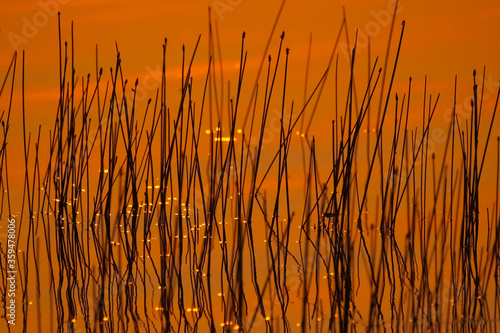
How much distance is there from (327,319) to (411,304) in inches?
12.3

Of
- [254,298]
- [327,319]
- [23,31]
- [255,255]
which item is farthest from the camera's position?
[23,31]

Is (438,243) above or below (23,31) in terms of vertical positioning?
below

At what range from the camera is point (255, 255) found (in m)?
4.44

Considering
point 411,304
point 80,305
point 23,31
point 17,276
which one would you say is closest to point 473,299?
point 411,304

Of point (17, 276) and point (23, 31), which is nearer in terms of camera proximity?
point (17, 276)

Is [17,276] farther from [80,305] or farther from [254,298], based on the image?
[254,298]

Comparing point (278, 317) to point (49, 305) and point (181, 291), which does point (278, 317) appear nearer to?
Result: point (181, 291)

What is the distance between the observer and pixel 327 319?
3.54 meters

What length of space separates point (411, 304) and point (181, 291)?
2.41ft

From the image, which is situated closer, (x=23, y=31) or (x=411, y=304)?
(x=411, y=304)

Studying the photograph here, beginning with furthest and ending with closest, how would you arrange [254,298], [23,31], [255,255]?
[23,31], [255,255], [254,298]

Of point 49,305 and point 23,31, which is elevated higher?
point 23,31

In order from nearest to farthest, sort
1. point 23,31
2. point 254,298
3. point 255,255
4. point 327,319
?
1. point 327,319
2. point 254,298
3. point 255,255
4. point 23,31

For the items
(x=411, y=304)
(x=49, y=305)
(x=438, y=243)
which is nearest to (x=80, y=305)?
(x=49, y=305)
